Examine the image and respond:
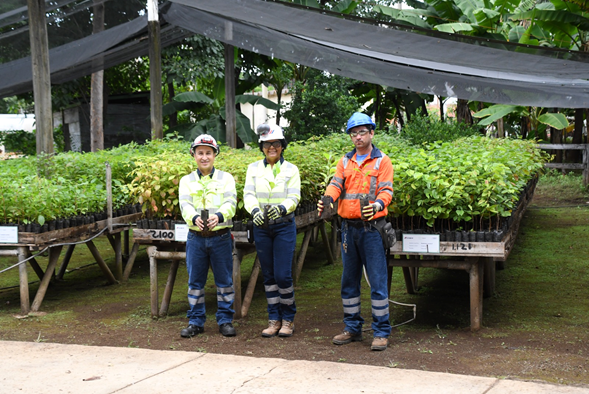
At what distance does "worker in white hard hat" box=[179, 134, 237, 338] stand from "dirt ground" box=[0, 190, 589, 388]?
0.22 m

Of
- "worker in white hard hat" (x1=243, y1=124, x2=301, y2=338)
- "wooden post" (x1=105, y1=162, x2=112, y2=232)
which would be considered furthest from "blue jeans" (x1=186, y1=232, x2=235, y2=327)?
"wooden post" (x1=105, y1=162, x2=112, y2=232)

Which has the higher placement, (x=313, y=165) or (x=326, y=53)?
(x=326, y=53)

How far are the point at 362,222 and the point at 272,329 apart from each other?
131 cm

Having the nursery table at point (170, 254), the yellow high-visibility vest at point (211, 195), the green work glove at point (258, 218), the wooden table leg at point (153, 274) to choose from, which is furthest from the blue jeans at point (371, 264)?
the wooden table leg at point (153, 274)

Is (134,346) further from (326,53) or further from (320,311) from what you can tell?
(326,53)

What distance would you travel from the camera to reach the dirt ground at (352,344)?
466cm

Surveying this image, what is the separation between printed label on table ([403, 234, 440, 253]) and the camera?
5.41 meters

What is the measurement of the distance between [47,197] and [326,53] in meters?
3.33

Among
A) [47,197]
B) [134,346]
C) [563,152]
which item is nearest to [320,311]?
[134,346]

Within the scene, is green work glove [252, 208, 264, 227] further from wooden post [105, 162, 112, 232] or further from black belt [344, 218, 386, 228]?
wooden post [105, 162, 112, 232]

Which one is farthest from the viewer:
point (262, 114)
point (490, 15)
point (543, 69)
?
point (262, 114)

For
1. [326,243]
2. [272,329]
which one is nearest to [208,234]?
[272,329]

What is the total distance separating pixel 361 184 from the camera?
518 cm

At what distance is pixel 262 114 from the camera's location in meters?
39.7
